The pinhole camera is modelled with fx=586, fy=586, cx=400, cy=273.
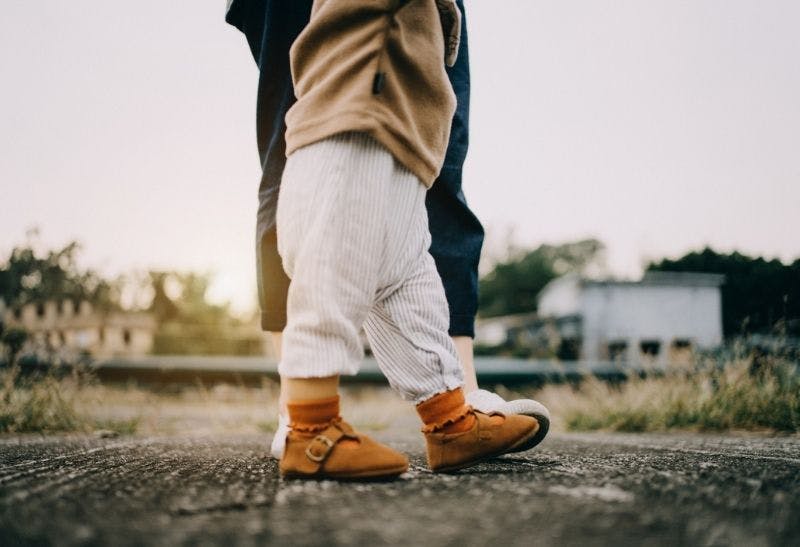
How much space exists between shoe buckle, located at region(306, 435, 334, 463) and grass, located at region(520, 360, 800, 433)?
2.60 meters

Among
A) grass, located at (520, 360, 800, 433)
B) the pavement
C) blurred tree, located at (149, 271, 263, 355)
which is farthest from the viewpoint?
blurred tree, located at (149, 271, 263, 355)

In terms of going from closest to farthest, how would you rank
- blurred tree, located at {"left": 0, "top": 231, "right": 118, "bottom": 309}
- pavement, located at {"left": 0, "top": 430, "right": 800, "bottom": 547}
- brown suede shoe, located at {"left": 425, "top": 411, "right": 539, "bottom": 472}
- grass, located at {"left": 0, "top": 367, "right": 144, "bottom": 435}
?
pavement, located at {"left": 0, "top": 430, "right": 800, "bottom": 547} → brown suede shoe, located at {"left": 425, "top": 411, "right": 539, "bottom": 472} → grass, located at {"left": 0, "top": 367, "right": 144, "bottom": 435} → blurred tree, located at {"left": 0, "top": 231, "right": 118, "bottom": 309}

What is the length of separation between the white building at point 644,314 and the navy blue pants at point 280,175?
3.25m

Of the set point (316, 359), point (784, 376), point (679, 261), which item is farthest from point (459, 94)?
point (679, 261)

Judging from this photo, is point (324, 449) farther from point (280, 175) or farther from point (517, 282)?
point (517, 282)

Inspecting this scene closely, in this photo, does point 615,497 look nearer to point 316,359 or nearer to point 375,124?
point 316,359

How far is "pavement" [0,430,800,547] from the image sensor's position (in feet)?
2.02

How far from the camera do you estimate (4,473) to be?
1041 mm

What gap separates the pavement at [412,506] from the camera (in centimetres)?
62

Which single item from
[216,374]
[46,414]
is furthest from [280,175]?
[216,374]

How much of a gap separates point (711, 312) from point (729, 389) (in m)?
2.08

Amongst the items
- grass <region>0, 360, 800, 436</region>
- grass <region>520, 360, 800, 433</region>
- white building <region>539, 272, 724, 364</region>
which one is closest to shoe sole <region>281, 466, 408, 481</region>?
grass <region>0, 360, 800, 436</region>

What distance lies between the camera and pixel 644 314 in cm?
1473

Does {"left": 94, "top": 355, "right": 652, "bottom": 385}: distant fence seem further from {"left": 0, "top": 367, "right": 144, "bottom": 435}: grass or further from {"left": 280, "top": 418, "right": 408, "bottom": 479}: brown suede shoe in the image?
{"left": 280, "top": 418, "right": 408, "bottom": 479}: brown suede shoe
